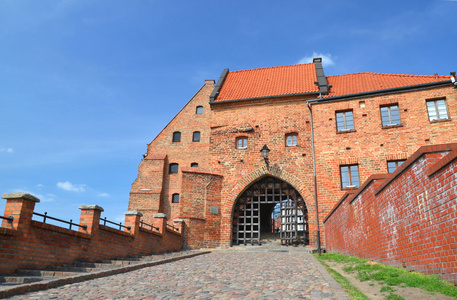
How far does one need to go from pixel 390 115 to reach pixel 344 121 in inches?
85.2

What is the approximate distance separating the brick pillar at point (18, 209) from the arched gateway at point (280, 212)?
1334 centimetres

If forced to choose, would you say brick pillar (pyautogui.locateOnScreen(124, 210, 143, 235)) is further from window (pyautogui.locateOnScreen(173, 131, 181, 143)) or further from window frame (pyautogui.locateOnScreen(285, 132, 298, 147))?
window (pyautogui.locateOnScreen(173, 131, 181, 143))

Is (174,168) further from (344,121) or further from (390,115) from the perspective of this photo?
(390,115)

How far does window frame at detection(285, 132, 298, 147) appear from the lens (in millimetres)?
20047

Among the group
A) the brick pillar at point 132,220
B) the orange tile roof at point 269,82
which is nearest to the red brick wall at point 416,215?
the brick pillar at point 132,220

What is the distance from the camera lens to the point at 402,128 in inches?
693

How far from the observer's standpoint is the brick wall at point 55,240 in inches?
294

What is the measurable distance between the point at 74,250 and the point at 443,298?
8216mm

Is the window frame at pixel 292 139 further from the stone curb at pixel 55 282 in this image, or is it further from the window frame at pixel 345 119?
the stone curb at pixel 55 282

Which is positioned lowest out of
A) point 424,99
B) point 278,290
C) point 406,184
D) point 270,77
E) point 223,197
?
point 278,290

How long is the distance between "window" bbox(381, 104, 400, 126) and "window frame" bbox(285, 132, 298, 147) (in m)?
4.43

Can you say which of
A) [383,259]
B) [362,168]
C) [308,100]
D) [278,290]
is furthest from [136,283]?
[308,100]

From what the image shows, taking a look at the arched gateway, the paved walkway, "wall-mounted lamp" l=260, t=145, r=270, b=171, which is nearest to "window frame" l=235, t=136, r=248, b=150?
"wall-mounted lamp" l=260, t=145, r=270, b=171

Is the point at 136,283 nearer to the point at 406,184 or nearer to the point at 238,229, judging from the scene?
the point at 406,184
